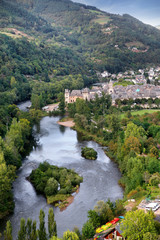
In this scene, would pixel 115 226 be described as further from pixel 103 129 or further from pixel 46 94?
pixel 46 94

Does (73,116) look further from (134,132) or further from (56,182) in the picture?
(56,182)

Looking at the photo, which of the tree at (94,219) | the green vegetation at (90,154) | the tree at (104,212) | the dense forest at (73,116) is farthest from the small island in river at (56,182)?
the green vegetation at (90,154)

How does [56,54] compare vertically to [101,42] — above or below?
below

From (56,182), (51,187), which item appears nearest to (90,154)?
(56,182)

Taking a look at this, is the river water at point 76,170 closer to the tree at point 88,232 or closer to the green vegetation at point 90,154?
the green vegetation at point 90,154

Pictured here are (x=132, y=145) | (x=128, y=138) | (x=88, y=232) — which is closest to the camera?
(x=88, y=232)
